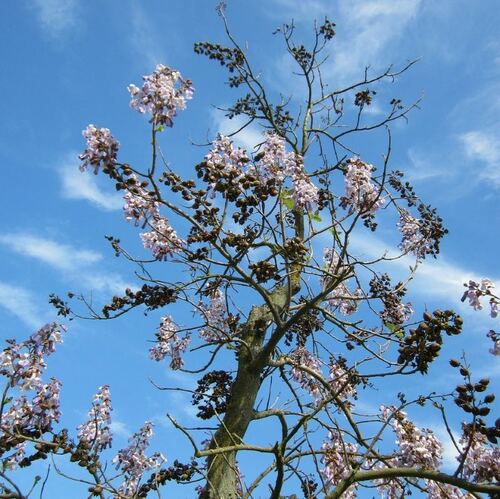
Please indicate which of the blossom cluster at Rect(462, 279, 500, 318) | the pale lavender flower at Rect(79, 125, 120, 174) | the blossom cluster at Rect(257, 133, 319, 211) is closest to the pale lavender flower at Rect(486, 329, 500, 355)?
the blossom cluster at Rect(462, 279, 500, 318)

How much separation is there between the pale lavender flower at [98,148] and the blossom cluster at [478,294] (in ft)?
12.2

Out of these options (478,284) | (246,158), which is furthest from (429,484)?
(246,158)

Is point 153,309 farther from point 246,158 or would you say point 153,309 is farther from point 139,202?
point 246,158

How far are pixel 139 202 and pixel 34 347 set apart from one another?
1.84 metres

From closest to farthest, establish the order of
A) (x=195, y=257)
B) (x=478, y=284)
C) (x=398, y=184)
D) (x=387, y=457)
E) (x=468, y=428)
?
(x=468, y=428), (x=387, y=457), (x=478, y=284), (x=195, y=257), (x=398, y=184)

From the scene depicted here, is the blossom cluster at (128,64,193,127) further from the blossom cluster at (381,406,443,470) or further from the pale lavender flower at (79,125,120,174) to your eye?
the blossom cluster at (381,406,443,470)

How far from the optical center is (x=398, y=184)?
899cm

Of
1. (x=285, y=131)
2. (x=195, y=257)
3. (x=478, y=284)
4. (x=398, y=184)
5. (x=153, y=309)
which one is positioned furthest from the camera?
(x=285, y=131)

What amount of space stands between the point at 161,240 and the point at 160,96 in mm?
1795

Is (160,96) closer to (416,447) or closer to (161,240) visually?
(161,240)

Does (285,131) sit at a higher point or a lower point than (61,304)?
higher

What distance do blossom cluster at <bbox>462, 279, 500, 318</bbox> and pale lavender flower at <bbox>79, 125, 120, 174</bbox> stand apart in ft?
12.2

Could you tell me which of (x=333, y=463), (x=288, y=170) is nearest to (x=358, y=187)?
(x=288, y=170)

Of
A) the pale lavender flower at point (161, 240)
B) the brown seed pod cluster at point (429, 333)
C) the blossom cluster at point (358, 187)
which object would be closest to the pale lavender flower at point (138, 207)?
the pale lavender flower at point (161, 240)
